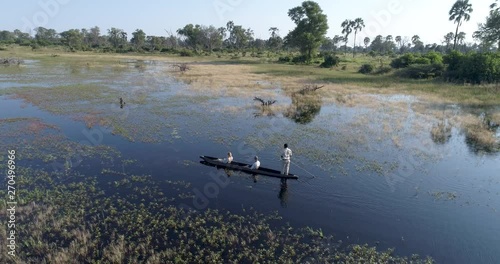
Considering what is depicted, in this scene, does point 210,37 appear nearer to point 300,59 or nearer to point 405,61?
point 300,59

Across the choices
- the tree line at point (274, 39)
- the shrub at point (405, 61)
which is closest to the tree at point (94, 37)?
the tree line at point (274, 39)

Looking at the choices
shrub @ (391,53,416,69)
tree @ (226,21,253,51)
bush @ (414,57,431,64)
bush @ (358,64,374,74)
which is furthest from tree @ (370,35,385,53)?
bush @ (414,57,431,64)

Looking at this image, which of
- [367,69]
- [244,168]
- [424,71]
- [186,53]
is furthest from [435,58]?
[186,53]

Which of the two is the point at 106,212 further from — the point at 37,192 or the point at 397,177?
the point at 397,177

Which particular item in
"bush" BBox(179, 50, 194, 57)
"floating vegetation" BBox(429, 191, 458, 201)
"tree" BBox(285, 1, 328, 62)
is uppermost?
"tree" BBox(285, 1, 328, 62)

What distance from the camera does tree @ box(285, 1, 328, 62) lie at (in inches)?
3487

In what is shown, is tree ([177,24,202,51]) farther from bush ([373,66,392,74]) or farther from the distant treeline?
bush ([373,66,392,74])

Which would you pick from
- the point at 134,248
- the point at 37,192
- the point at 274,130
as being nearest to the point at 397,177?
the point at 274,130

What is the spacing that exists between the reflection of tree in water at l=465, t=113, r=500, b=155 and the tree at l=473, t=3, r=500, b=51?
41.0 metres

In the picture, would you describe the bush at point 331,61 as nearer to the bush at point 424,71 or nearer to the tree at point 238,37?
the bush at point 424,71

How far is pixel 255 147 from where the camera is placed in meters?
24.4

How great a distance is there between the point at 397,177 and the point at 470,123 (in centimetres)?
1796

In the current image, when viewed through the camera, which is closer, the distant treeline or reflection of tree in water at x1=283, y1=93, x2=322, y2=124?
reflection of tree in water at x1=283, y1=93, x2=322, y2=124

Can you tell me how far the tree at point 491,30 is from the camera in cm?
6112
